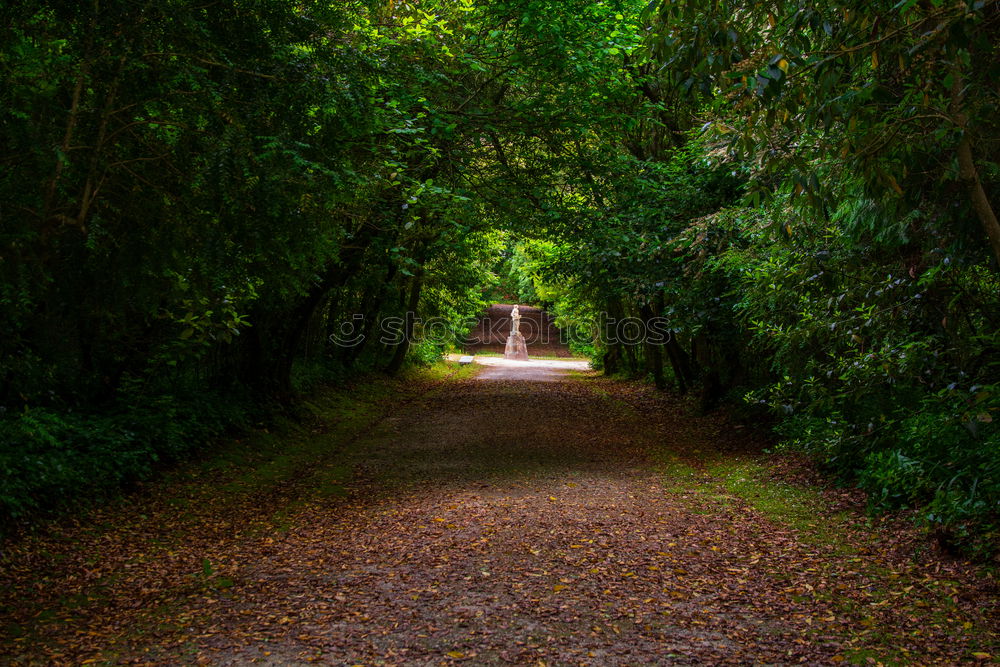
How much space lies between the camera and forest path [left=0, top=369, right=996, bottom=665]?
14.3ft

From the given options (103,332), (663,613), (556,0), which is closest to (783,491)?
(663,613)

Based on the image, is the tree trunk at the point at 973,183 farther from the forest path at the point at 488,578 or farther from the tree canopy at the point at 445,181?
the forest path at the point at 488,578

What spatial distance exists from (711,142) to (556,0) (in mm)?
2628

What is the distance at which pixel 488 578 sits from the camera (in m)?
5.55

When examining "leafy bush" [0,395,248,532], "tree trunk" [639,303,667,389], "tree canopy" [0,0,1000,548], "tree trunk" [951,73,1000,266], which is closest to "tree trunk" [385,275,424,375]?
"tree trunk" [639,303,667,389]

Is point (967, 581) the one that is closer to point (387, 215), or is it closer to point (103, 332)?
point (387, 215)

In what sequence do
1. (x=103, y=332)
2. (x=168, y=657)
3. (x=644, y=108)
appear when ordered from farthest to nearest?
(x=644, y=108)
(x=103, y=332)
(x=168, y=657)

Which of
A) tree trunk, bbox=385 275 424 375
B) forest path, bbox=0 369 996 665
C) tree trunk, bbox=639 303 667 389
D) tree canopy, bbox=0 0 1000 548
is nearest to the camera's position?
forest path, bbox=0 369 996 665

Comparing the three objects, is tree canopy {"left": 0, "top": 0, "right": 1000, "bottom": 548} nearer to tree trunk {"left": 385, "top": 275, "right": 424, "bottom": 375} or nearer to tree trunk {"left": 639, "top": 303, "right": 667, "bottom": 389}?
tree trunk {"left": 639, "top": 303, "right": 667, "bottom": 389}

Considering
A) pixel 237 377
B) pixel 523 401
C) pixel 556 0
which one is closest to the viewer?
pixel 556 0

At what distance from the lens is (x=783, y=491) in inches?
329

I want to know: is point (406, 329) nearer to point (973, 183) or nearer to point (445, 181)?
point (445, 181)

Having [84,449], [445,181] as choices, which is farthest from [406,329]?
[84,449]

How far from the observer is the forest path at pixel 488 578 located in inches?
171
